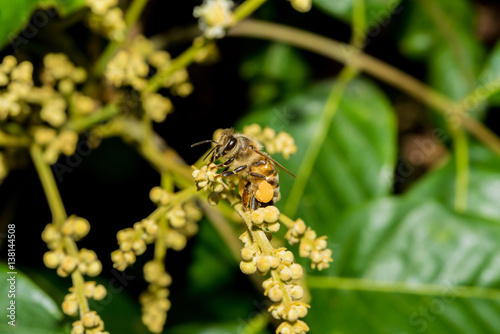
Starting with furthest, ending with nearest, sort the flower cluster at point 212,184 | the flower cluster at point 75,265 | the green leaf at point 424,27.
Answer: the green leaf at point 424,27
the flower cluster at point 75,265
the flower cluster at point 212,184

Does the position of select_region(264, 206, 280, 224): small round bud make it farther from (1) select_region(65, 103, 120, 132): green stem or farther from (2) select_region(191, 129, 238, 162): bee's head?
(1) select_region(65, 103, 120, 132): green stem

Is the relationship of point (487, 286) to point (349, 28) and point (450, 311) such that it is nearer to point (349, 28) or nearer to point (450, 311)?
point (450, 311)

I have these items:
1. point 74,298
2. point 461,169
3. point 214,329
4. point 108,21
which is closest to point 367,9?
point 461,169

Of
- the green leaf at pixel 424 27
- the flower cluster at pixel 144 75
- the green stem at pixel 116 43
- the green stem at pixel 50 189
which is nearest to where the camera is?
the green stem at pixel 50 189

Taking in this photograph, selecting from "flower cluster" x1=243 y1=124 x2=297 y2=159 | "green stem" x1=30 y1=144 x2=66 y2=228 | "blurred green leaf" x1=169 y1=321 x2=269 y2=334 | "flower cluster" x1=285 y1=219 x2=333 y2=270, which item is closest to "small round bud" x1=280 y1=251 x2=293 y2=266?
"flower cluster" x1=285 y1=219 x2=333 y2=270

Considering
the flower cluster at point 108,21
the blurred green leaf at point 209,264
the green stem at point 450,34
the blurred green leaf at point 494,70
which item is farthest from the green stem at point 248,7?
the green stem at point 450,34

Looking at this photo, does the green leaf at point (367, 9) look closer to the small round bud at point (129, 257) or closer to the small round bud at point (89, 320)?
the small round bud at point (129, 257)

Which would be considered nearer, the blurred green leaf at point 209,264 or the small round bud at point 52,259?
the small round bud at point 52,259
